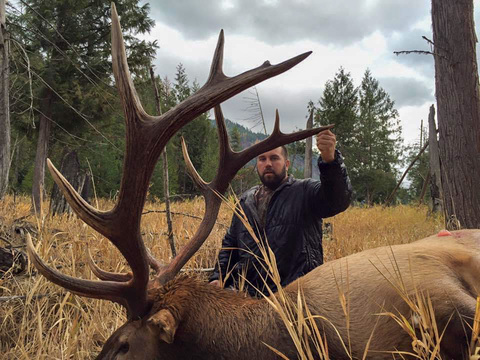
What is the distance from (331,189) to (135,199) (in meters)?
1.81

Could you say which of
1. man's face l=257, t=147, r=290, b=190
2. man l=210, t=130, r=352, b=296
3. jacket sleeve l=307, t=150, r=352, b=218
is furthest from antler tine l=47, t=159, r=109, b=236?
man's face l=257, t=147, r=290, b=190

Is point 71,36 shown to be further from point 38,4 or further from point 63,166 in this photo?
point 63,166

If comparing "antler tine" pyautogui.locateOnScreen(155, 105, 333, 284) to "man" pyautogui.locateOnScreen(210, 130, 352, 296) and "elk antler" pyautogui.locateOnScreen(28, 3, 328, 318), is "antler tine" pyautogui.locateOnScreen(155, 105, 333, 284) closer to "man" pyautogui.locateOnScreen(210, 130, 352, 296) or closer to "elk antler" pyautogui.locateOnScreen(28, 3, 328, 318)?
"elk antler" pyautogui.locateOnScreen(28, 3, 328, 318)

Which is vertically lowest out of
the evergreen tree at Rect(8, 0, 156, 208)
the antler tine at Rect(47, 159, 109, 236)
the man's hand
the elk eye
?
the elk eye

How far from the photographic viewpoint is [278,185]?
3820 millimetres

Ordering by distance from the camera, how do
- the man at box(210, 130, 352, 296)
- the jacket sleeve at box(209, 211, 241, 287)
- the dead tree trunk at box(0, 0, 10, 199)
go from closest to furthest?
the man at box(210, 130, 352, 296) → the jacket sleeve at box(209, 211, 241, 287) → the dead tree trunk at box(0, 0, 10, 199)

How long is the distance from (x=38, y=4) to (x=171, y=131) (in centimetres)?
1544

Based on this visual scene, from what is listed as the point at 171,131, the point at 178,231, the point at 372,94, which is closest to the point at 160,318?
the point at 171,131

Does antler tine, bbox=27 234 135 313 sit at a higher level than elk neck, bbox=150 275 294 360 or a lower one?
higher

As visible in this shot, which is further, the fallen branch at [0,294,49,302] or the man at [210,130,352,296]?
the man at [210,130,352,296]

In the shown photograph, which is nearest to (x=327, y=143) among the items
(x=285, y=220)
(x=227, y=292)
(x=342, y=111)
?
(x=285, y=220)

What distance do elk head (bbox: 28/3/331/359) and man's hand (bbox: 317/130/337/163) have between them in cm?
52

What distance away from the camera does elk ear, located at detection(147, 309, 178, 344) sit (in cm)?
184

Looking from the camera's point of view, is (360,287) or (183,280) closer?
(360,287)
